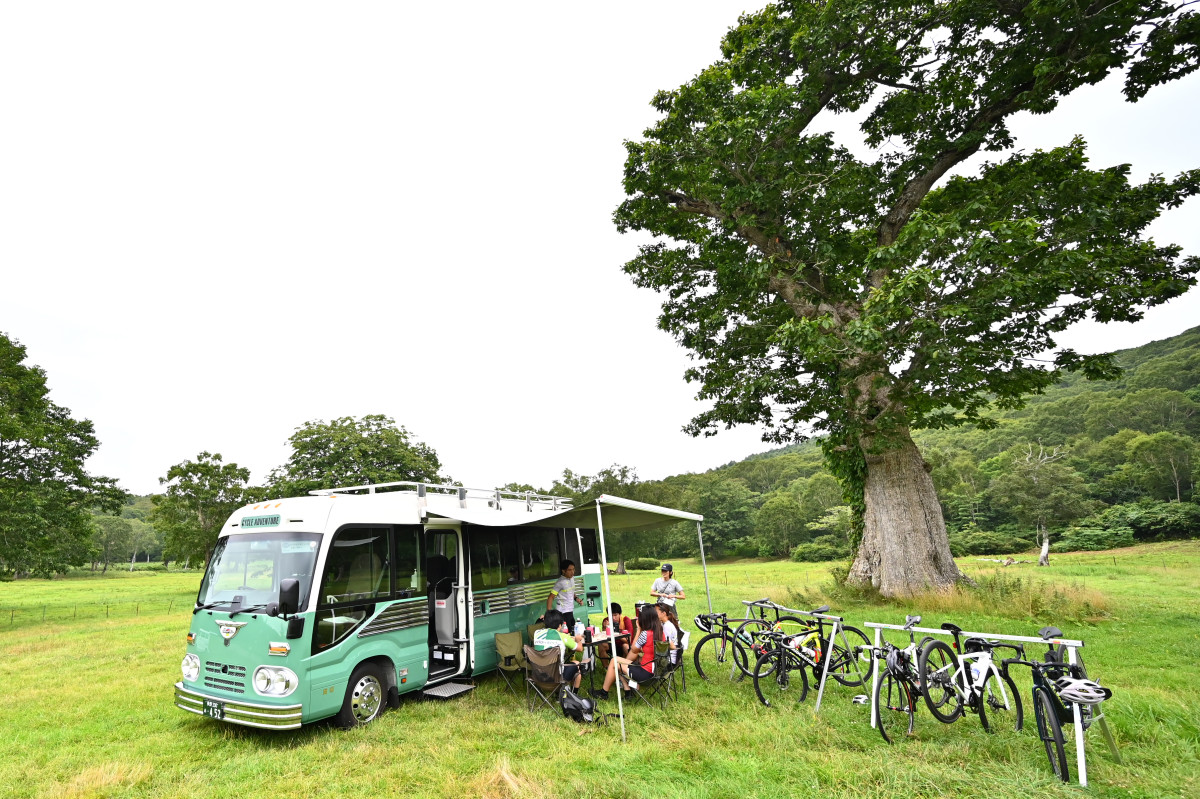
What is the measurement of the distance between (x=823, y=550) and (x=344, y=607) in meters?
50.8

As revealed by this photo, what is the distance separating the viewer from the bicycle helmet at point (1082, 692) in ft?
13.1

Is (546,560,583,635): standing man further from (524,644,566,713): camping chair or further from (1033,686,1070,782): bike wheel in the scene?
(1033,686,1070,782): bike wheel

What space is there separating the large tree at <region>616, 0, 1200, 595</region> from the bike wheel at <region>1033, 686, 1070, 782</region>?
6545 millimetres

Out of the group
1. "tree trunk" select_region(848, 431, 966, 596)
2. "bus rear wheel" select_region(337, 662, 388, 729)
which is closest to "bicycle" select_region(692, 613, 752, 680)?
"bus rear wheel" select_region(337, 662, 388, 729)

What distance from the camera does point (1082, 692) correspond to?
409 cm

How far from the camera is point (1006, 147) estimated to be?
12.5 metres

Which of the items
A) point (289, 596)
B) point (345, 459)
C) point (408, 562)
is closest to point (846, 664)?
point (408, 562)

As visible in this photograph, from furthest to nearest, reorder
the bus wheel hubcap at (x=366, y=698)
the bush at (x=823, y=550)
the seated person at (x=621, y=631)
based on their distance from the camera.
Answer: the bush at (x=823, y=550) → the seated person at (x=621, y=631) → the bus wheel hubcap at (x=366, y=698)

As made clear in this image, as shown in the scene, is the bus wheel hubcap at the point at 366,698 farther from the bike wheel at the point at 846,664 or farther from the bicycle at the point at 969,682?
the bicycle at the point at 969,682

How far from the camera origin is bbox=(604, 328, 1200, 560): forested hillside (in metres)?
A: 44.8

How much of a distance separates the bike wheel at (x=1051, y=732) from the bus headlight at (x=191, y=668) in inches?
309

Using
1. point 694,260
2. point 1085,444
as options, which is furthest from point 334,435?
point 1085,444

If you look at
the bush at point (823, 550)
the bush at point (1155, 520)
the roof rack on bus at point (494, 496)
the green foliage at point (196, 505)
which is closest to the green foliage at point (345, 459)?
the green foliage at point (196, 505)

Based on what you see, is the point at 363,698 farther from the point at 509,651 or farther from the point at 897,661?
the point at 897,661
